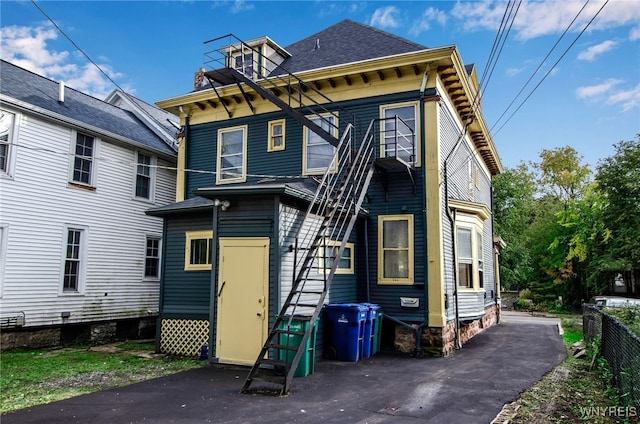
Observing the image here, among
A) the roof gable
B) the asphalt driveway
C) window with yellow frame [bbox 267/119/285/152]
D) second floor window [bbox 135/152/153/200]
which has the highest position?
the roof gable

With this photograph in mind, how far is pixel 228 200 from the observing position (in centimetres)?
958

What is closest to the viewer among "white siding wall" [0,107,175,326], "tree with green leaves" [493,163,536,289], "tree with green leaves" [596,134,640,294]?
"white siding wall" [0,107,175,326]

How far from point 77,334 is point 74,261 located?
7.17 ft

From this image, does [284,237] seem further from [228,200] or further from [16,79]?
[16,79]

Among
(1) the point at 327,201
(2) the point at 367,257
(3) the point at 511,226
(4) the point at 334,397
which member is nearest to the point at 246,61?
(1) the point at 327,201

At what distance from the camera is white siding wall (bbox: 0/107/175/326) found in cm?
1220

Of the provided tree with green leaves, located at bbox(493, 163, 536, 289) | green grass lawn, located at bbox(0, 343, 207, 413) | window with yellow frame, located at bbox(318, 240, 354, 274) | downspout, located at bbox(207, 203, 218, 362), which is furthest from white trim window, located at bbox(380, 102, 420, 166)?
tree with green leaves, located at bbox(493, 163, 536, 289)

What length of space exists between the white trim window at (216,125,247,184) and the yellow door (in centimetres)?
478

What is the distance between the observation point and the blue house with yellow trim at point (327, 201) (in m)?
9.20

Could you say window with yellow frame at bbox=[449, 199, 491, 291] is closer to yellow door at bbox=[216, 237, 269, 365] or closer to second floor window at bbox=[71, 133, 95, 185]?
yellow door at bbox=[216, 237, 269, 365]

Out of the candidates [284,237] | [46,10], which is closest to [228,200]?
[284,237]

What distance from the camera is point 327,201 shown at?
990 cm

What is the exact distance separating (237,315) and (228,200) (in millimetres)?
2356

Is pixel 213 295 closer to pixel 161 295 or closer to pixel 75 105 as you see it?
pixel 161 295
